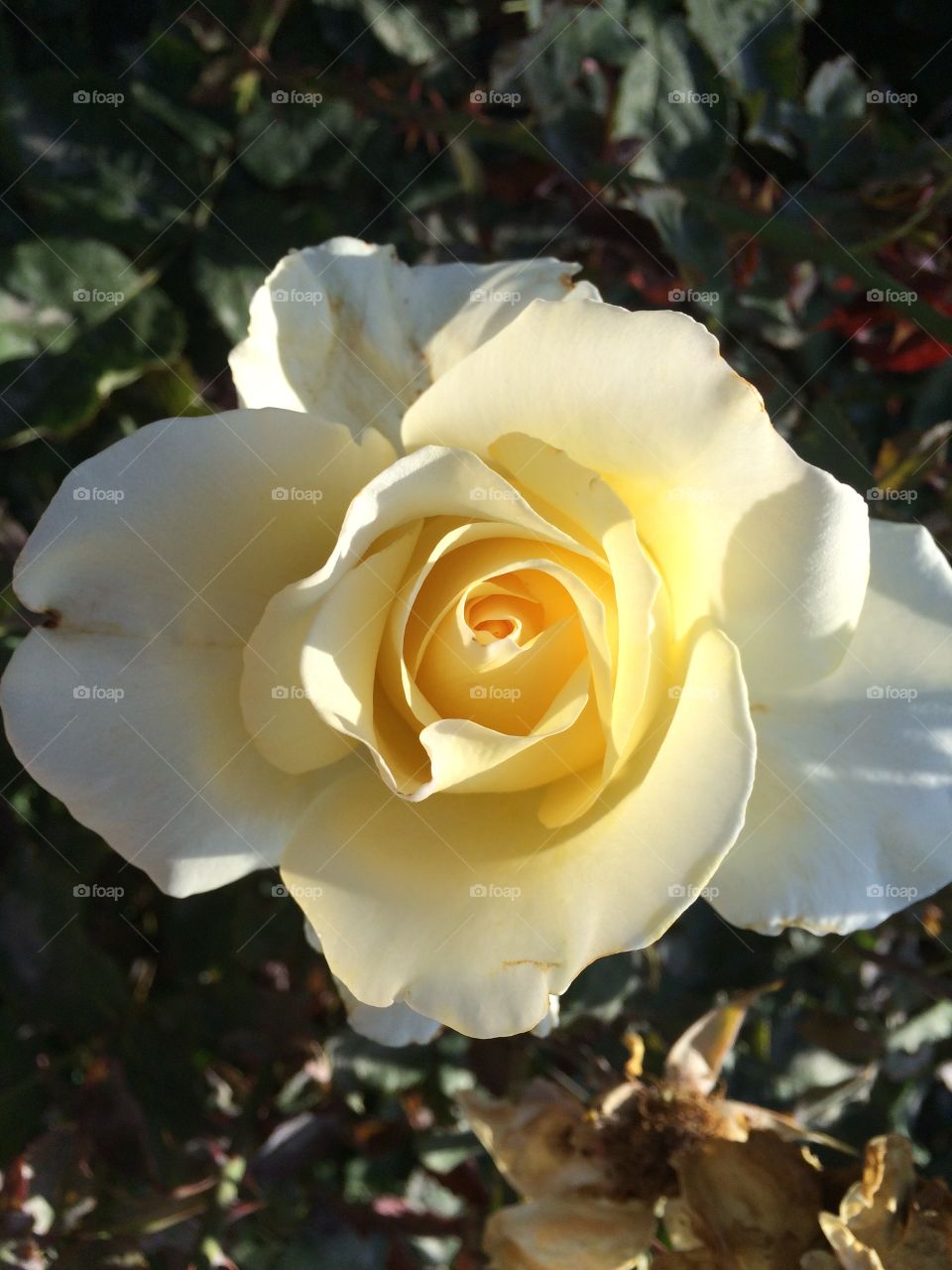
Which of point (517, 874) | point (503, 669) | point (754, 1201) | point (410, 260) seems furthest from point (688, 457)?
point (410, 260)

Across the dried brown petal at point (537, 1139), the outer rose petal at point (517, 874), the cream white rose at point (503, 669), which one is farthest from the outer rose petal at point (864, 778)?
the dried brown petal at point (537, 1139)

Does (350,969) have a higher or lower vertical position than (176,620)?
lower

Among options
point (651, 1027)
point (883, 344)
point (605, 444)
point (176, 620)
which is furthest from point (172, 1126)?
point (883, 344)

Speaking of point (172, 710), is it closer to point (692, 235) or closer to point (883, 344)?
point (692, 235)

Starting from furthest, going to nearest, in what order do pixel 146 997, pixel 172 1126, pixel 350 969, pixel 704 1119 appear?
pixel 146 997 → pixel 172 1126 → pixel 704 1119 → pixel 350 969

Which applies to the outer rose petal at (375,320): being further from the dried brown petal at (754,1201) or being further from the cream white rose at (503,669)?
the dried brown petal at (754,1201)

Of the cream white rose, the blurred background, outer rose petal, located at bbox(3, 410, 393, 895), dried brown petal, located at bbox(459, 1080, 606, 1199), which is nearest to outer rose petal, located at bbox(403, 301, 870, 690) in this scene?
the cream white rose

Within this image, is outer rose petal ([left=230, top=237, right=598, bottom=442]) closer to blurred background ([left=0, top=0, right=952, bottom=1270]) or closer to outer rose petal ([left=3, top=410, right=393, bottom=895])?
outer rose petal ([left=3, top=410, right=393, bottom=895])
